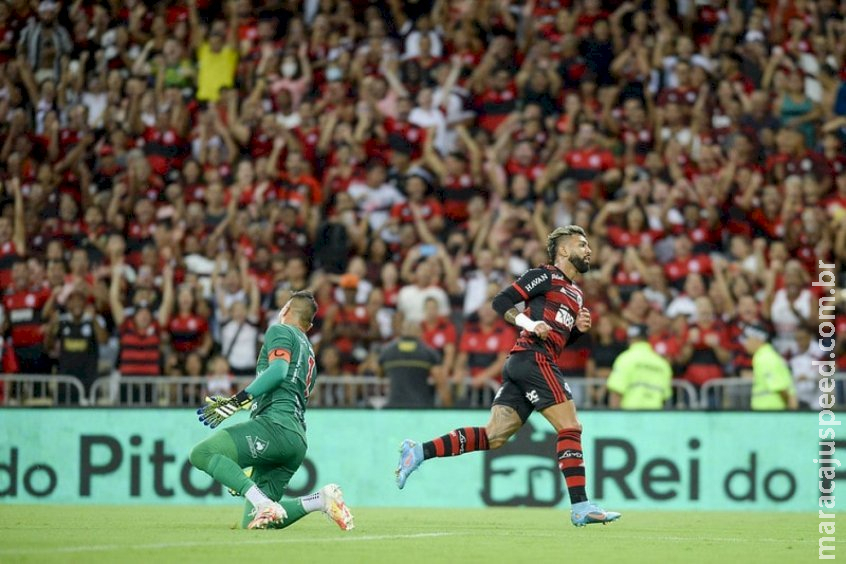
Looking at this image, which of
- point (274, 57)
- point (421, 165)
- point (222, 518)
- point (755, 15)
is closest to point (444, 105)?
point (421, 165)

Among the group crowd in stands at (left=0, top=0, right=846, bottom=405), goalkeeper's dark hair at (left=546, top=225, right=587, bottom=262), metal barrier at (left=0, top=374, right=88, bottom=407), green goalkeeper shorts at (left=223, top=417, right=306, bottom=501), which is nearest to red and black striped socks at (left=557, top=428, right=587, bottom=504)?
goalkeeper's dark hair at (left=546, top=225, right=587, bottom=262)

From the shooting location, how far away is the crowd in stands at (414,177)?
2070 centimetres

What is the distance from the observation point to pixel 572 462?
41.4 feet

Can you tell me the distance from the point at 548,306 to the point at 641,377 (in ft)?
21.4

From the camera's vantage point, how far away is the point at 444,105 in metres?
23.5

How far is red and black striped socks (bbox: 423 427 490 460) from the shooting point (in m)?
13.1

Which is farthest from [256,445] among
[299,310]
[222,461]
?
[299,310]

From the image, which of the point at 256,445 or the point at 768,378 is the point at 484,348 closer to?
the point at 768,378

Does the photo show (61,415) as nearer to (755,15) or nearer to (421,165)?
(421,165)

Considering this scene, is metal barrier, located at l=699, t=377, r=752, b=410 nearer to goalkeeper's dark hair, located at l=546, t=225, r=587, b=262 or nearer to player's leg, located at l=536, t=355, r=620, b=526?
goalkeeper's dark hair, located at l=546, t=225, r=587, b=262

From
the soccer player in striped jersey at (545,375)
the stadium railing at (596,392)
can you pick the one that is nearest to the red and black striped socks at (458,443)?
the soccer player in striped jersey at (545,375)

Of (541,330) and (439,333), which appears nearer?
(541,330)

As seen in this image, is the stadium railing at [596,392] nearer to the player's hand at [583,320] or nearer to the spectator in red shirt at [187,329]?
the spectator in red shirt at [187,329]

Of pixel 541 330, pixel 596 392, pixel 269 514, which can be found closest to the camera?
pixel 269 514
